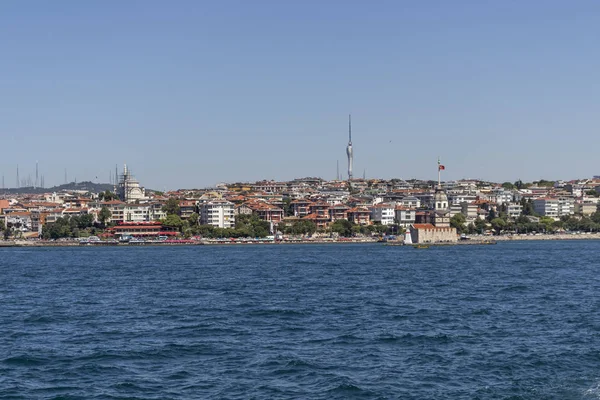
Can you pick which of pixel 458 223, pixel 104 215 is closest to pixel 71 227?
pixel 104 215

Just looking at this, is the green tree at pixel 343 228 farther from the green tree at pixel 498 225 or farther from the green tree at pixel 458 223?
the green tree at pixel 498 225

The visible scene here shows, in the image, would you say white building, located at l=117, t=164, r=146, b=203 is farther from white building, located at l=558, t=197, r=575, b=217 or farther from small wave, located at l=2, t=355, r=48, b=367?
small wave, located at l=2, t=355, r=48, b=367

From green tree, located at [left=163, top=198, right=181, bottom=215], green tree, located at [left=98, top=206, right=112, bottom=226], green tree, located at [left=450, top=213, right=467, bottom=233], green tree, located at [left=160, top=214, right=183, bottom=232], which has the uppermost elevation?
green tree, located at [left=163, top=198, right=181, bottom=215]

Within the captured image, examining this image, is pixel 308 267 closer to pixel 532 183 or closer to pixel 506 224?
pixel 506 224

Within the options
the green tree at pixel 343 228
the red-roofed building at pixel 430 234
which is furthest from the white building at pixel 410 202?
the red-roofed building at pixel 430 234

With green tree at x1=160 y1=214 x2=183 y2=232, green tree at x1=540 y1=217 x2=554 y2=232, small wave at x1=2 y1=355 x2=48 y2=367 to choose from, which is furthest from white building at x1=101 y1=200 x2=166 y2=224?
small wave at x1=2 y1=355 x2=48 y2=367

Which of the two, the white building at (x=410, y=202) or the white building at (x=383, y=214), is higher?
the white building at (x=410, y=202)
